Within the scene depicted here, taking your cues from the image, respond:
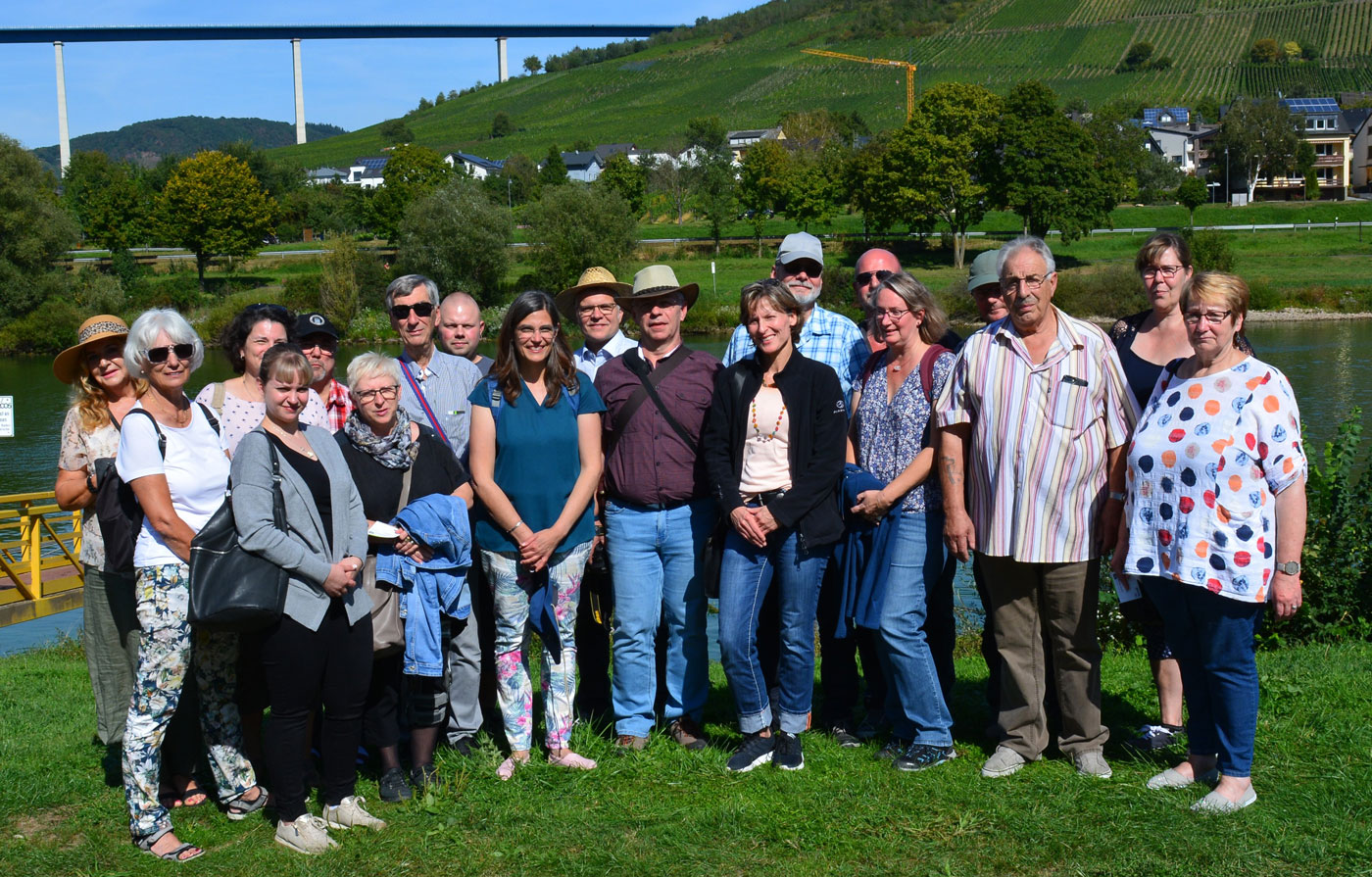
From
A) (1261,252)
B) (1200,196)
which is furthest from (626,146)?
(1261,252)

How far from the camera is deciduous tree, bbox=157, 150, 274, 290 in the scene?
5881 cm

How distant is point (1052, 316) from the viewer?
4211mm

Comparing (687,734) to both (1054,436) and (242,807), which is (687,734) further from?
(1054,436)

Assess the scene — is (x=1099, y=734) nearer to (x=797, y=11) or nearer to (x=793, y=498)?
(x=793, y=498)

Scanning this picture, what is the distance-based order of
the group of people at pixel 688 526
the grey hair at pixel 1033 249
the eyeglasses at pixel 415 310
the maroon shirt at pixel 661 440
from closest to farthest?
the group of people at pixel 688 526 < the grey hair at pixel 1033 249 < the maroon shirt at pixel 661 440 < the eyeglasses at pixel 415 310

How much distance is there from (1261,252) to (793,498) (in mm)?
49786

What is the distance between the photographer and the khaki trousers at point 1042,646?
4.21 m

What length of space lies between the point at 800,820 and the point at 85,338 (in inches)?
136

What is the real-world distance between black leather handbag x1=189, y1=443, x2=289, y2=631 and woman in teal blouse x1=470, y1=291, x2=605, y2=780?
96 centimetres

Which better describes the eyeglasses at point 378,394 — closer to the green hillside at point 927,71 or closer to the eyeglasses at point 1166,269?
the eyeglasses at point 1166,269

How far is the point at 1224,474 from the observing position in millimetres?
3762

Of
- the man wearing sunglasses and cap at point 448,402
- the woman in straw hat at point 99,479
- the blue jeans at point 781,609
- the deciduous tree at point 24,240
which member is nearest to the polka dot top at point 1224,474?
the blue jeans at point 781,609

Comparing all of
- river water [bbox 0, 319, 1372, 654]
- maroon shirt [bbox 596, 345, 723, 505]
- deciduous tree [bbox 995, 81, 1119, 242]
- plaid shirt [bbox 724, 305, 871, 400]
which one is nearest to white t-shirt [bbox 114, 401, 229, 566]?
maroon shirt [bbox 596, 345, 723, 505]

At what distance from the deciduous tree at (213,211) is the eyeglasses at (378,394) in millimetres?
58008
